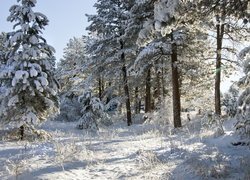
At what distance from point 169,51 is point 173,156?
11.3 m

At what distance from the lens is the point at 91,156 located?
8820 mm

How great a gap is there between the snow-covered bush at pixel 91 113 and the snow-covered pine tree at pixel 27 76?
7.22 metres

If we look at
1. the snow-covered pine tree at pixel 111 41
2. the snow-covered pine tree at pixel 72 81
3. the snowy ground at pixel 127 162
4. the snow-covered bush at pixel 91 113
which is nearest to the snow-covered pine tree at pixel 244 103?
the snowy ground at pixel 127 162

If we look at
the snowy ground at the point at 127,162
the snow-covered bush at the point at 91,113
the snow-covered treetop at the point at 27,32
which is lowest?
the snowy ground at the point at 127,162

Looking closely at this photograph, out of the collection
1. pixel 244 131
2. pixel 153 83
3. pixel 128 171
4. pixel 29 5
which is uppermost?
pixel 29 5

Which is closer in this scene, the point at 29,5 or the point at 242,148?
the point at 242,148

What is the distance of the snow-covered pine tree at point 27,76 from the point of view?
14.0 meters

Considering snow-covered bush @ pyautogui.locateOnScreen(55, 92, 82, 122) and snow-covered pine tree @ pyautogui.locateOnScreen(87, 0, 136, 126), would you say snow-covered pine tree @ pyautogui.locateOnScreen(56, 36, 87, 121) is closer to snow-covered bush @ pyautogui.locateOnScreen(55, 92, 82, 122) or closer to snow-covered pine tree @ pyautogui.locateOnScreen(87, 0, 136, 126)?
snow-covered bush @ pyautogui.locateOnScreen(55, 92, 82, 122)

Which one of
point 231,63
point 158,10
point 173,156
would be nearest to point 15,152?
point 173,156

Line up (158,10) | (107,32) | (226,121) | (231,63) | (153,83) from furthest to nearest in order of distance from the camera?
1. (153,83)
2. (107,32)
3. (231,63)
4. (226,121)
5. (158,10)

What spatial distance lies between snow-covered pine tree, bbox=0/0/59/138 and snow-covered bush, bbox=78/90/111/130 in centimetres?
722

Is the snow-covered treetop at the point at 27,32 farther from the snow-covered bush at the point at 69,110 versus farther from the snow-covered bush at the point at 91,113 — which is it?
the snow-covered bush at the point at 69,110

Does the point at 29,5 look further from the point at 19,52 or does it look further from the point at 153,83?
the point at 153,83

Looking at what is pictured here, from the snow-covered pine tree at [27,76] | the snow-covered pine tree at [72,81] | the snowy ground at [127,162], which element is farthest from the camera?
the snow-covered pine tree at [72,81]
